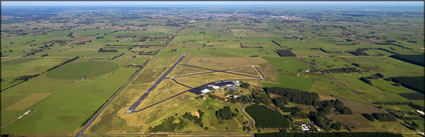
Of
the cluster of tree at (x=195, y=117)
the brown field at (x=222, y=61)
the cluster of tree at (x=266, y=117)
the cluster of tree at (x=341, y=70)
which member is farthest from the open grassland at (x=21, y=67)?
the cluster of tree at (x=341, y=70)

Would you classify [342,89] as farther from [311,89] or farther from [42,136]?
[42,136]

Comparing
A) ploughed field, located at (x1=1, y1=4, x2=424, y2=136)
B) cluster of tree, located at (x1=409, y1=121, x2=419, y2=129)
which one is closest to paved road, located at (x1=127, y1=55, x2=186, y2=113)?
ploughed field, located at (x1=1, y1=4, x2=424, y2=136)

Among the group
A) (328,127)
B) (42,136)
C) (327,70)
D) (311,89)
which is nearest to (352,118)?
(328,127)

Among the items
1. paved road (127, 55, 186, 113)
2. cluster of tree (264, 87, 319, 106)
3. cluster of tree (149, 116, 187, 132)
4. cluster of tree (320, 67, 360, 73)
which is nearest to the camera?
cluster of tree (149, 116, 187, 132)

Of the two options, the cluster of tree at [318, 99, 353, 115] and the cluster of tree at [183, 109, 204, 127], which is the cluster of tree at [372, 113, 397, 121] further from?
the cluster of tree at [183, 109, 204, 127]

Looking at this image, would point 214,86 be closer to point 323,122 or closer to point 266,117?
point 266,117

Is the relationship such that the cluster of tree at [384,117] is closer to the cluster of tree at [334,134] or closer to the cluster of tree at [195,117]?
the cluster of tree at [334,134]

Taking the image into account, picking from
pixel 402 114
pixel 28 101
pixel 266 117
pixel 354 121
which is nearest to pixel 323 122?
pixel 354 121
